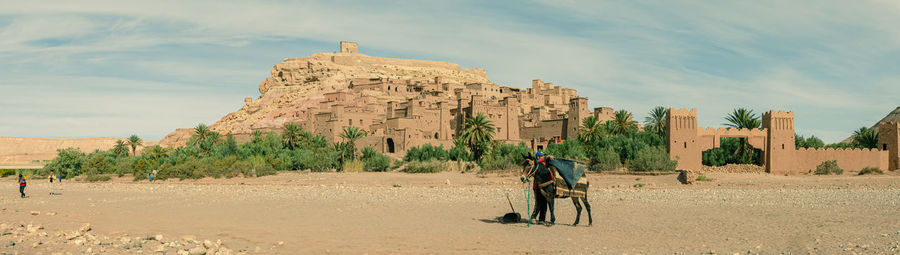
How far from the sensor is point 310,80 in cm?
9900

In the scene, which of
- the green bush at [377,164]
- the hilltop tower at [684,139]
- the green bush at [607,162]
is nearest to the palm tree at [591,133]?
the green bush at [607,162]

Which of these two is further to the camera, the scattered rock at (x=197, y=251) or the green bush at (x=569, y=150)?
the green bush at (x=569, y=150)

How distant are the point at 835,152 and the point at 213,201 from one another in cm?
2865

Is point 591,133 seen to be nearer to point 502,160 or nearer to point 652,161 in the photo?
point 502,160

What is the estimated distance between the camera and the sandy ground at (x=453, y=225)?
9898 millimetres

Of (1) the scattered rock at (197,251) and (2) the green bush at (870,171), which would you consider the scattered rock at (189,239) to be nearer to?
(1) the scattered rock at (197,251)

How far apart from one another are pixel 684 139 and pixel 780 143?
455 centimetres

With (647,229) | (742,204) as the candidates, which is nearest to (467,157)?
(742,204)

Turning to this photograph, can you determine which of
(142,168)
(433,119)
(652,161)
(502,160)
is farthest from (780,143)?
(142,168)

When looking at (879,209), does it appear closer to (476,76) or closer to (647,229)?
(647,229)

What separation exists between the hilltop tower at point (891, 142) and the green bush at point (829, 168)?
12.2ft

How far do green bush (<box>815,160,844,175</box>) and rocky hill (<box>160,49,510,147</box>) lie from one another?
5113cm

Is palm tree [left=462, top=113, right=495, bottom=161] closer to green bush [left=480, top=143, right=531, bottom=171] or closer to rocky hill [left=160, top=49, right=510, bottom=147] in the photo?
green bush [left=480, top=143, right=531, bottom=171]

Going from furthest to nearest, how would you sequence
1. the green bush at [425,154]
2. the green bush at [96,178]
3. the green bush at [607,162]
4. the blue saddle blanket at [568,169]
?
the green bush at [425,154] → the green bush at [96,178] → the green bush at [607,162] → the blue saddle blanket at [568,169]
